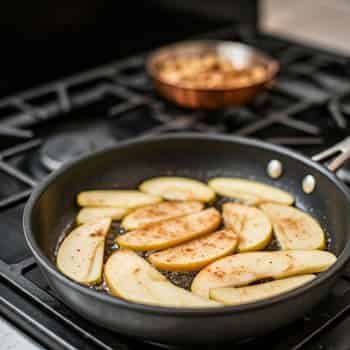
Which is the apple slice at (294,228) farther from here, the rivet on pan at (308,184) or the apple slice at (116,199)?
the apple slice at (116,199)

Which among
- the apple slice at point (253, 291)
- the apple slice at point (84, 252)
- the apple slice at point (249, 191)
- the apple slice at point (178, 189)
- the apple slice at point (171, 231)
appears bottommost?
the apple slice at point (249, 191)

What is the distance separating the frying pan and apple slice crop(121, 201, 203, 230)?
3.6 inches

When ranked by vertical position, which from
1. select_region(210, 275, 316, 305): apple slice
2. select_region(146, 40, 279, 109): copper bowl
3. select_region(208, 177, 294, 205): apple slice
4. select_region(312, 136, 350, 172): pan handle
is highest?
select_region(312, 136, 350, 172): pan handle

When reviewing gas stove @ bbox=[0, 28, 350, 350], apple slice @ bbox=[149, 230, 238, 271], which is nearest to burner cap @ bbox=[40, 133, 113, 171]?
gas stove @ bbox=[0, 28, 350, 350]

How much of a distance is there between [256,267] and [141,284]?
0.48 feet

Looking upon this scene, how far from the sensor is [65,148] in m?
1.21

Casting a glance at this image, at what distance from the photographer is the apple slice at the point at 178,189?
105cm

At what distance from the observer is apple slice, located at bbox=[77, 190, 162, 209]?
1.02m

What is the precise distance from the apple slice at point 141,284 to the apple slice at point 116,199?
0.50 feet

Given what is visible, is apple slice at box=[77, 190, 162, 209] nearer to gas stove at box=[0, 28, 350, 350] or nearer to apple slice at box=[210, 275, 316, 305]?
gas stove at box=[0, 28, 350, 350]

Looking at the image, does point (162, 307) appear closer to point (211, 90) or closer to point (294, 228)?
point (294, 228)

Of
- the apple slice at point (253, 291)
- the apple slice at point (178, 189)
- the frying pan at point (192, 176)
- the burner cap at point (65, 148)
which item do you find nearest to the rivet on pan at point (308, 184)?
the frying pan at point (192, 176)

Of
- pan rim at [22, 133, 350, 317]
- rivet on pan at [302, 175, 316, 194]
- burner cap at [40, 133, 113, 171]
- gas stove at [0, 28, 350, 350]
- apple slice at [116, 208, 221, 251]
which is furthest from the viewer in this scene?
burner cap at [40, 133, 113, 171]

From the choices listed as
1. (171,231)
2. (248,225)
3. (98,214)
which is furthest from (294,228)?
(98,214)
